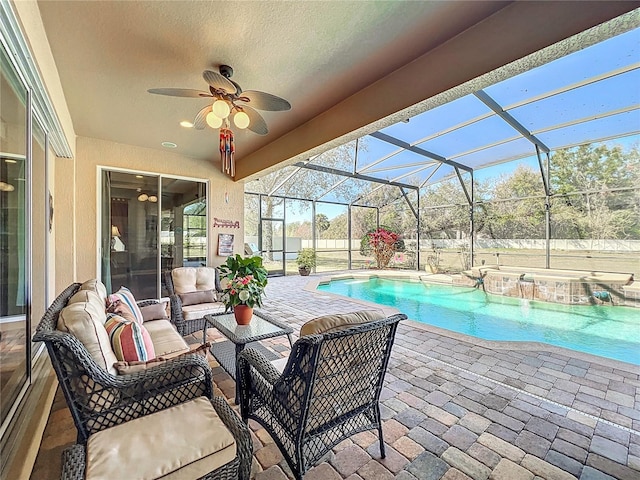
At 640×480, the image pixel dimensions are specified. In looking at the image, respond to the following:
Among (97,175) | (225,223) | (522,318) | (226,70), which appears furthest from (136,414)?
(522,318)

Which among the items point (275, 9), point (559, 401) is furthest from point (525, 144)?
point (275, 9)

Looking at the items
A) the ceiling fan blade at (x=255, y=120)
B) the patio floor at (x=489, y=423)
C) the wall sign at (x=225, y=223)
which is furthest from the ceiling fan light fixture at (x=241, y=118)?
the wall sign at (x=225, y=223)

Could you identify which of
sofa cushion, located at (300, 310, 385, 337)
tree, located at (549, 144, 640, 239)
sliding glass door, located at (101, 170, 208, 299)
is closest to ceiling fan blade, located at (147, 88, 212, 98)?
sofa cushion, located at (300, 310, 385, 337)

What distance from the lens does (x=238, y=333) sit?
265 centimetres

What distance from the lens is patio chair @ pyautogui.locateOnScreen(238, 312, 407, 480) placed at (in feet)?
4.58

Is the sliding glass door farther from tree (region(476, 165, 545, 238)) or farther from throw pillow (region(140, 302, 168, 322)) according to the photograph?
tree (region(476, 165, 545, 238))

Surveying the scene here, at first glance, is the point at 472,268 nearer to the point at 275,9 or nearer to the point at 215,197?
the point at 215,197

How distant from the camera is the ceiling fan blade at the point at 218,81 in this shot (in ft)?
7.54

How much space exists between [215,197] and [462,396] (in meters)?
5.40

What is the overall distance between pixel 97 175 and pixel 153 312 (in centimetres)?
295

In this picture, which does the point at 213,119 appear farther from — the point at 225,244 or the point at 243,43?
the point at 225,244

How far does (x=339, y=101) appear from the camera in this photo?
11.0 ft

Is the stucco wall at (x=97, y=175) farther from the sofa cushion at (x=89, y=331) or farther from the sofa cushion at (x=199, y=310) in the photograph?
the sofa cushion at (x=89, y=331)

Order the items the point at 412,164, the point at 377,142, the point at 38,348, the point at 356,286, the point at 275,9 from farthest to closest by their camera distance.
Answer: the point at 356,286
the point at 412,164
the point at 377,142
the point at 38,348
the point at 275,9
